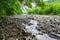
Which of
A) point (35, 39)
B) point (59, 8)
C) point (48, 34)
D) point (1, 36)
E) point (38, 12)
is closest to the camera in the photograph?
point (1, 36)

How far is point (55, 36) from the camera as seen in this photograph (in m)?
→ 6.34

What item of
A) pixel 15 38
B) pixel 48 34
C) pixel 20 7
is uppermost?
pixel 20 7

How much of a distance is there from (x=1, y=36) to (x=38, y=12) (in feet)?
50.4

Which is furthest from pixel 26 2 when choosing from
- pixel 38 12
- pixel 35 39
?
pixel 38 12

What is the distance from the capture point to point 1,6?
613cm

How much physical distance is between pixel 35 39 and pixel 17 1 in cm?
147

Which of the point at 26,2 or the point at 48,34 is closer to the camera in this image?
the point at 26,2

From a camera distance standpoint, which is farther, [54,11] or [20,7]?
[54,11]

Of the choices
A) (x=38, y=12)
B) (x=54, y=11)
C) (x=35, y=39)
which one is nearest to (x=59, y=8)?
(x=54, y=11)

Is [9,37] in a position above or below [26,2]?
below

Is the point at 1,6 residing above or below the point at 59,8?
above

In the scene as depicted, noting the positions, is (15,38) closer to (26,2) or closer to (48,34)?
(26,2)

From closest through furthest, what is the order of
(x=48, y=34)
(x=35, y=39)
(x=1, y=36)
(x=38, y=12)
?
1. (x=1, y=36)
2. (x=35, y=39)
3. (x=48, y=34)
4. (x=38, y=12)

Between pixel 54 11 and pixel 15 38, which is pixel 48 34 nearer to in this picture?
pixel 15 38
